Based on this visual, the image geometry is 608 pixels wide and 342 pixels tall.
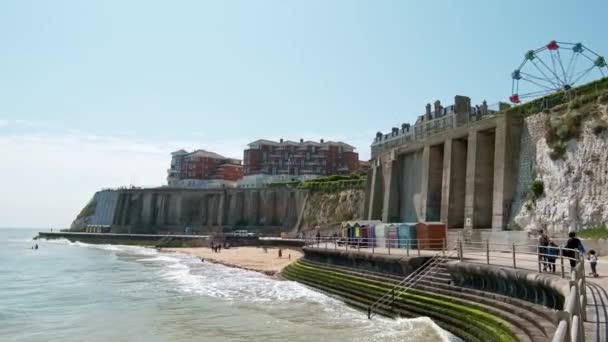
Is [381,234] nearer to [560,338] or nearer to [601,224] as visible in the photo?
[601,224]

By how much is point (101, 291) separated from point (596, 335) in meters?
32.7

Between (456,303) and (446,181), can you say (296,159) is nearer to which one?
(446,181)

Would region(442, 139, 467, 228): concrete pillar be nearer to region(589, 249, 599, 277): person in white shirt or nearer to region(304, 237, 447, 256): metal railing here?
region(304, 237, 447, 256): metal railing

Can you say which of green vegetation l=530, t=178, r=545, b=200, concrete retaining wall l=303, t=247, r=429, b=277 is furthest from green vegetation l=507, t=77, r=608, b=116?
concrete retaining wall l=303, t=247, r=429, b=277

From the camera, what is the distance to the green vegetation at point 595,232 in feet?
83.7

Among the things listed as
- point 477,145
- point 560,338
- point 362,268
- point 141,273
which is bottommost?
point 141,273

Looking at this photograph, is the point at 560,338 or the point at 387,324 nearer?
the point at 560,338

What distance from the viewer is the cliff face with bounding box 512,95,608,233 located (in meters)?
27.6

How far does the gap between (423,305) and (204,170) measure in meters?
133

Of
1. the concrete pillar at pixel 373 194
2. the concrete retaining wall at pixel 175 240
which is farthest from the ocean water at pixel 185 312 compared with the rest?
the concrete retaining wall at pixel 175 240

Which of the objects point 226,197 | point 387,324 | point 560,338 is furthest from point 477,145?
point 226,197

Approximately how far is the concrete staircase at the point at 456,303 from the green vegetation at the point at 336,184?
189 feet

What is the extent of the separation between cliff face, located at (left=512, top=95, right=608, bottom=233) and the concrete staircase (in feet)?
38.0

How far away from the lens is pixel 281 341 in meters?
17.9
